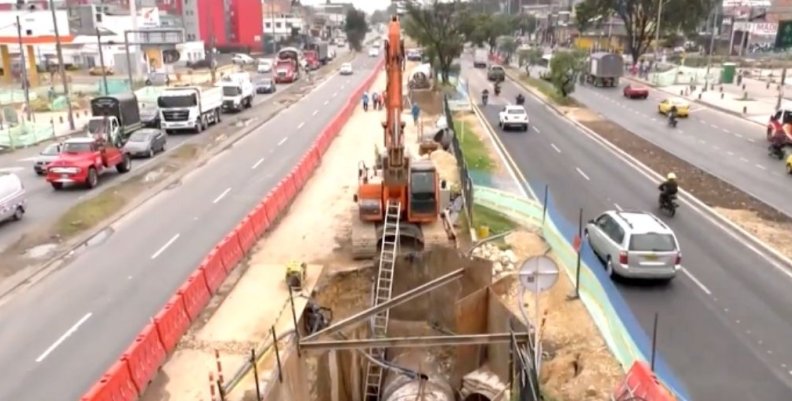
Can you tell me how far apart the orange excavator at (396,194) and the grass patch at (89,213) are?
1014 centimetres

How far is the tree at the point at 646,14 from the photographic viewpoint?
8419 centimetres

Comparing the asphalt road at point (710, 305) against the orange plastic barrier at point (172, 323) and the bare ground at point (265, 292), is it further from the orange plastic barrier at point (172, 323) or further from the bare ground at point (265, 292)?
the orange plastic barrier at point (172, 323)

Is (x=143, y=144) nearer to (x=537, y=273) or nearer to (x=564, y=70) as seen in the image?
(x=537, y=273)

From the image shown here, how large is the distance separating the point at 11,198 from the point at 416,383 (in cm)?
1691

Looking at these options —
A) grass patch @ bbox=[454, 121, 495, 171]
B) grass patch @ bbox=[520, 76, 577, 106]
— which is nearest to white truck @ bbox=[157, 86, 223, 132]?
grass patch @ bbox=[454, 121, 495, 171]

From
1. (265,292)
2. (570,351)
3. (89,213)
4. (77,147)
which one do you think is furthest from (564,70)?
(570,351)

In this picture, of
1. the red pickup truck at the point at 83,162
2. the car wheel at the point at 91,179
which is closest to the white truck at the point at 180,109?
the red pickup truck at the point at 83,162

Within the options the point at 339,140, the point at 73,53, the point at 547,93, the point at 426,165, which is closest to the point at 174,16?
the point at 73,53

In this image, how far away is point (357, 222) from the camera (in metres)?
20.7

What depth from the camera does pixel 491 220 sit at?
23609mm

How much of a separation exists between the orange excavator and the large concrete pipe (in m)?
3.37

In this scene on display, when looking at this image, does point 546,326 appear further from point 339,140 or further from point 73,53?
point 73,53

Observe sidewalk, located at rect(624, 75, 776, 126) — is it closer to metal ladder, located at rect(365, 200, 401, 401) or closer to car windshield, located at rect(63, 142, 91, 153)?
metal ladder, located at rect(365, 200, 401, 401)

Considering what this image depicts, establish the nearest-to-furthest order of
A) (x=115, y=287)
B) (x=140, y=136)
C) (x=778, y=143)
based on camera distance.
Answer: (x=115, y=287) < (x=778, y=143) < (x=140, y=136)
